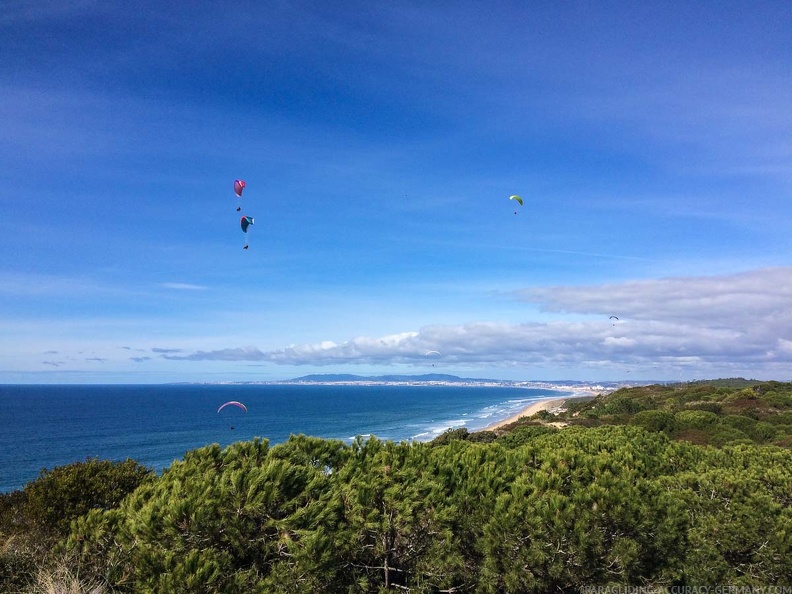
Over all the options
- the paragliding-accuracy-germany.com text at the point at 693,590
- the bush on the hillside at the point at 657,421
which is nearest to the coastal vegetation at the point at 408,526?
the paragliding-accuracy-germany.com text at the point at 693,590

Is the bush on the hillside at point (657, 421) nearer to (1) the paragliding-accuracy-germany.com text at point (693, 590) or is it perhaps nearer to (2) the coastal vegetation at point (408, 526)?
(2) the coastal vegetation at point (408, 526)

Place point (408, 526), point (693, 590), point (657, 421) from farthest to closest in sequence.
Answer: point (657, 421) → point (693, 590) → point (408, 526)

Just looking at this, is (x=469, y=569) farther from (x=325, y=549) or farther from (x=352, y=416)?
(x=352, y=416)

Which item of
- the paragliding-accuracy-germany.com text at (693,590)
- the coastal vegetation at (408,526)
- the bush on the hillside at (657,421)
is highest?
the coastal vegetation at (408,526)

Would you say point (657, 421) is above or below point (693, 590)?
below

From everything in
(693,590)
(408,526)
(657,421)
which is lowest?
(657,421)

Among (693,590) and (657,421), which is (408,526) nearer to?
(693,590)

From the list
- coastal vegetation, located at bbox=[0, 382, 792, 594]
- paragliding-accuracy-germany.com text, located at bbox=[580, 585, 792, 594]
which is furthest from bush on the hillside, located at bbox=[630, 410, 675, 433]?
paragliding-accuracy-germany.com text, located at bbox=[580, 585, 792, 594]

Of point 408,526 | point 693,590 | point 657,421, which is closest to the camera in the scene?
point 408,526

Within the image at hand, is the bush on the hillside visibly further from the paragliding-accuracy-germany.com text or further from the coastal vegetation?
the paragliding-accuracy-germany.com text

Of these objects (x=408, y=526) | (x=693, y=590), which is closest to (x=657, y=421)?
(x=693, y=590)
